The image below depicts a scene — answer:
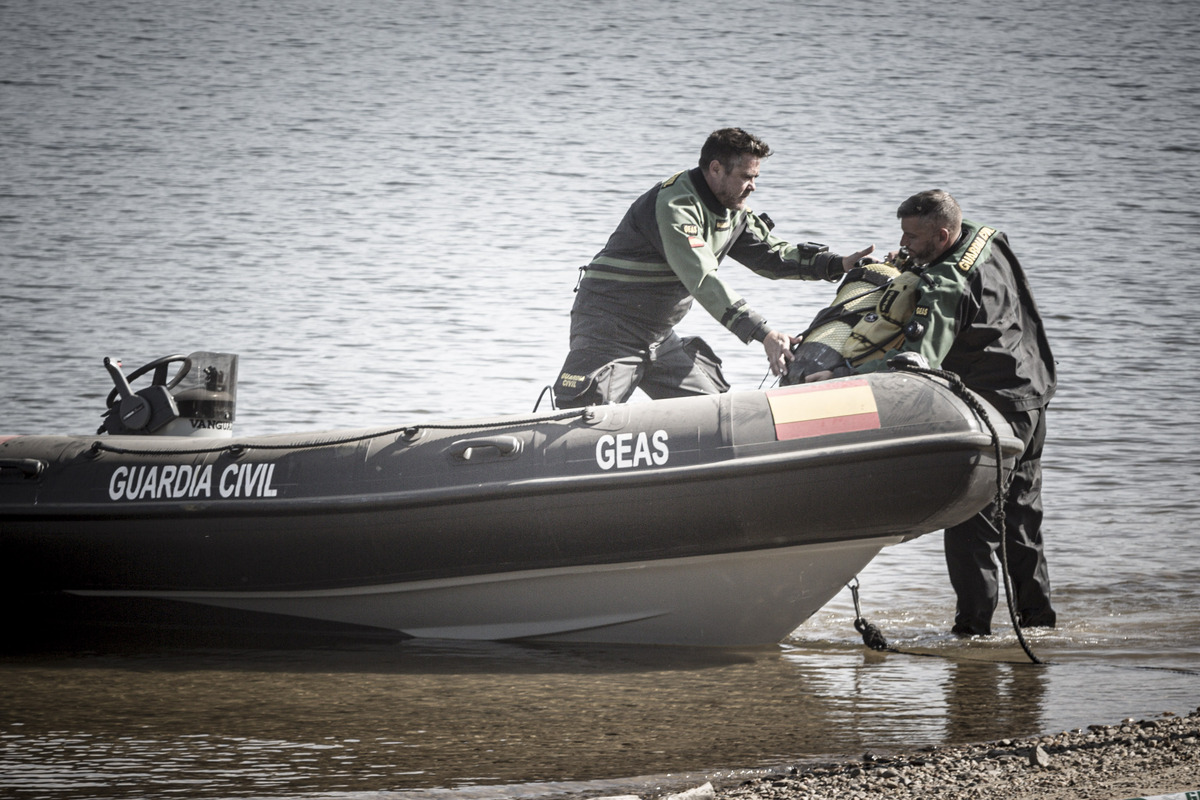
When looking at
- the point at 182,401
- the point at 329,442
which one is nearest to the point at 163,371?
the point at 182,401

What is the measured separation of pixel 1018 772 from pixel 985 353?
5.03 ft

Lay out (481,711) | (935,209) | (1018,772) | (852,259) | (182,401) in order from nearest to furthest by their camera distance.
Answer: (1018,772) < (481,711) < (935,209) < (852,259) < (182,401)

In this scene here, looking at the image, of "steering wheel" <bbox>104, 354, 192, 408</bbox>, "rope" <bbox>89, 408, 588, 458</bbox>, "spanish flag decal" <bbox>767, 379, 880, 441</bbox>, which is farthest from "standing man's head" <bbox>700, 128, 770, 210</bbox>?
"steering wheel" <bbox>104, 354, 192, 408</bbox>

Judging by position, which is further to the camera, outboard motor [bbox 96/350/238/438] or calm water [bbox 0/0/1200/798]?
outboard motor [bbox 96/350/238/438]

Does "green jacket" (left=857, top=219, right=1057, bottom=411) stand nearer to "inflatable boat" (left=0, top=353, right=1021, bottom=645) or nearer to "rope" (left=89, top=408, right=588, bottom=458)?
"inflatable boat" (left=0, top=353, right=1021, bottom=645)

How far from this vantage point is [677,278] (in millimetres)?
3953

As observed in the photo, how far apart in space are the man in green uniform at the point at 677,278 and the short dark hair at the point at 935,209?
0.50 metres

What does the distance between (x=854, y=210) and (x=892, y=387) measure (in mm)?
10164

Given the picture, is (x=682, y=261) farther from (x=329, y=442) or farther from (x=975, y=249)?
(x=329, y=442)

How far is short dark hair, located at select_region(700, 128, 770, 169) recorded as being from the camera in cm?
376

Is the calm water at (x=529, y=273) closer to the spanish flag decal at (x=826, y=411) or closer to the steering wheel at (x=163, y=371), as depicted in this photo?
the spanish flag decal at (x=826, y=411)

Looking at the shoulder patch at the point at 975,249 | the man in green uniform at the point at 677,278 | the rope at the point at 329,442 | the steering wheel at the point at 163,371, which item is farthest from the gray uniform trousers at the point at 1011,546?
the steering wheel at the point at 163,371

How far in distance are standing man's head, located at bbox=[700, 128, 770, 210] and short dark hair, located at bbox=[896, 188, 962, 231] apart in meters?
0.49

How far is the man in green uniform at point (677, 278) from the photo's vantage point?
370 cm
